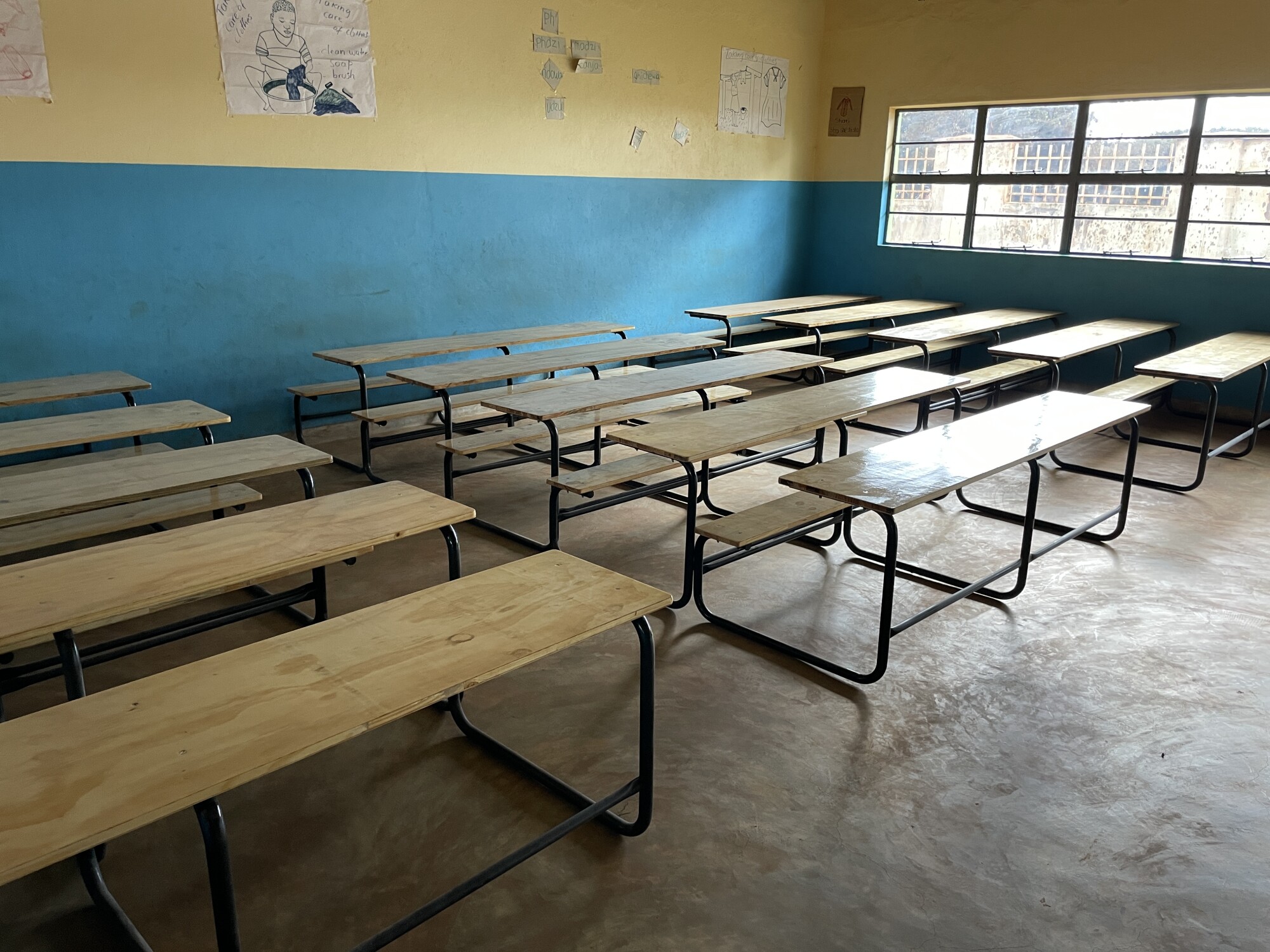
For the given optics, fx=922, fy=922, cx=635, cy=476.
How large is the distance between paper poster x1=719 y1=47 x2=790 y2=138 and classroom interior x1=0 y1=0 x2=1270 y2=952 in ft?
0.18

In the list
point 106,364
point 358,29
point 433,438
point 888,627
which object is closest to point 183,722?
point 888,627

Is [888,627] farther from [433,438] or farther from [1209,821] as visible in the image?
[433,438]

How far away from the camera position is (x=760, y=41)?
7359mm

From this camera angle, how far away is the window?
6.11m

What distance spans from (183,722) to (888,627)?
1.96 meters

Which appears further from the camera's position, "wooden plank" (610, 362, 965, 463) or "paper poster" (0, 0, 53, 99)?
"paper poster" (0, 0, 53, 99)

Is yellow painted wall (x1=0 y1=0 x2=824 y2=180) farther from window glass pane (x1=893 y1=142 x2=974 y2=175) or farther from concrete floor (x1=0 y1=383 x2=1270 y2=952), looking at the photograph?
concrete floor (x1=0 y1=383 x2=1270 y2=952)

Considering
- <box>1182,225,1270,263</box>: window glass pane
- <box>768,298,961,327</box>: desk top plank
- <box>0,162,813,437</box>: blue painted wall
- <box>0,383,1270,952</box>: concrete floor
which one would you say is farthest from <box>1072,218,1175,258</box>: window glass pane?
<box>0,383,1270,952</box>: concrete floor

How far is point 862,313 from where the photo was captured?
6.76 meters

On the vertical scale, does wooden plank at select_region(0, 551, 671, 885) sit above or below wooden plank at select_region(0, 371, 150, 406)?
below

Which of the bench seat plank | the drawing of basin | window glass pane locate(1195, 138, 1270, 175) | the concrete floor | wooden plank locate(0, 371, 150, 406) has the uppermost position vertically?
the drawing of basin

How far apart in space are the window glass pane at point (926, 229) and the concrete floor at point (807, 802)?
468cm

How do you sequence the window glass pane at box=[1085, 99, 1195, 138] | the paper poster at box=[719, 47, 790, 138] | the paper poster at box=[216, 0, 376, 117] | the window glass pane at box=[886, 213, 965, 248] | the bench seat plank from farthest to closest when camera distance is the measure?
the window glass pane at box=[886, 213, 965, 248], the paper poster at box=[719, 47, 790, 138], the window glass pane at box=[1085, 99, 1195, 138], the paper poster at box=[216, 0, 376, 117], the bench seat plank

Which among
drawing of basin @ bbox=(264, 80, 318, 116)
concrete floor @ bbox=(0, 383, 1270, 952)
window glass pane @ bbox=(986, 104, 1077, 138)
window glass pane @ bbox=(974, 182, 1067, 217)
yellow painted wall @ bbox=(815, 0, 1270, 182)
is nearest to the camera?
concrete floor @ bbox=(0, 383, 1270, 952)
